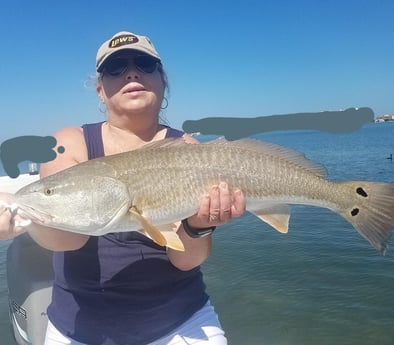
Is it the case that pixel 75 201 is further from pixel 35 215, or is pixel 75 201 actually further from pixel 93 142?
pixel 93 142

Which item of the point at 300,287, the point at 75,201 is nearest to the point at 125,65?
the point at 75,201

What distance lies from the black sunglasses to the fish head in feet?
2.69

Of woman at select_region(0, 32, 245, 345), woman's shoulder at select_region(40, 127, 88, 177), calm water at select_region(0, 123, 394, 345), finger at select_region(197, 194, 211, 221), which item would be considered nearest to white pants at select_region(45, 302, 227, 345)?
woman at select_region(0, 32, 245, 345)

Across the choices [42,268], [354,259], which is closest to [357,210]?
[42,268]

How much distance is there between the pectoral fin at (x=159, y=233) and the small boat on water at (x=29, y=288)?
2081mm

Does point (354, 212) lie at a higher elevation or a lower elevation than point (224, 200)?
lower

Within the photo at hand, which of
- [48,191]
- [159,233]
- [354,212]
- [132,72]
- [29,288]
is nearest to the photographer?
[159,233]

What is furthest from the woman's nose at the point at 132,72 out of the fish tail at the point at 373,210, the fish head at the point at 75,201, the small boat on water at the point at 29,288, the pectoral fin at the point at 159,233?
the small boat on water at the point at 29,288

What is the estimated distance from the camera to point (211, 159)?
2.80m

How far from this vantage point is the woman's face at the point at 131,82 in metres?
2.87

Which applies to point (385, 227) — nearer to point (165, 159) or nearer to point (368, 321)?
point (165, 159)

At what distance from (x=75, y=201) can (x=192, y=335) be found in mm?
1284

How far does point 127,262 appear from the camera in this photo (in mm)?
2732

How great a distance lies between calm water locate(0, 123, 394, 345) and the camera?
745cm
